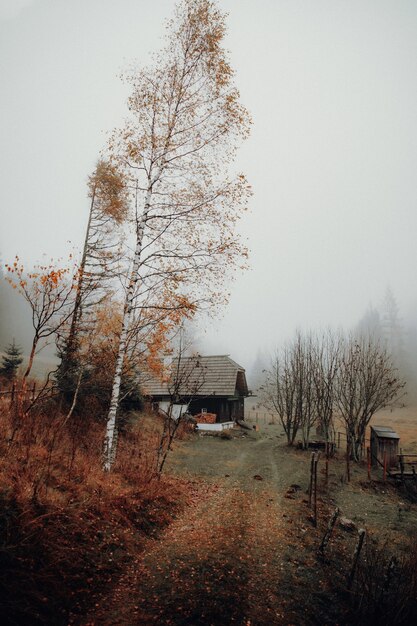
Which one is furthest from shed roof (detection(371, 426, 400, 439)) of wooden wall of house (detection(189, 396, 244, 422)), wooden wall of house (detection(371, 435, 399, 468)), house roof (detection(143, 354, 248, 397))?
wooden wall of house (detection(189, 396, 244, 422))

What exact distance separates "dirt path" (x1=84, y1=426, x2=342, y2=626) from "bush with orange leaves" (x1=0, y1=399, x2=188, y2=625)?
0.42 metres

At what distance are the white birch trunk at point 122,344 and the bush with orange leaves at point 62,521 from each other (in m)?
0.52

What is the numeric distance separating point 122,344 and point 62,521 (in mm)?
3972

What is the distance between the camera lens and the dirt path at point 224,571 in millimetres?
4348

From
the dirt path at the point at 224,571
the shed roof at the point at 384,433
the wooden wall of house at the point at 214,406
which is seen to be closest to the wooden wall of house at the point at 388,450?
the shed roof at the point at 384,433

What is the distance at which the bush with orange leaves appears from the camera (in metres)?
3.75

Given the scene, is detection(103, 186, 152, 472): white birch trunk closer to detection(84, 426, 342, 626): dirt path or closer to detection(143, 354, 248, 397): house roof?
detection(84, 426, 342, 626): dirt path

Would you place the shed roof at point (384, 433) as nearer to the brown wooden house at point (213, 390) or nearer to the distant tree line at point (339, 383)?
the distant tree line at point (339, 383)

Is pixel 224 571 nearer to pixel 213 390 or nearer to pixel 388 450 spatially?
pixel 388 450

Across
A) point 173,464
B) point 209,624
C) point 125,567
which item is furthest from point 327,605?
point 173,464

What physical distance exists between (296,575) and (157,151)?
1057 centimetres

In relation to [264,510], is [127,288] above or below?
above

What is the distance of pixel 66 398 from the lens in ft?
45.8

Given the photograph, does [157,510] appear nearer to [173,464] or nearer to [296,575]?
[296,575]
